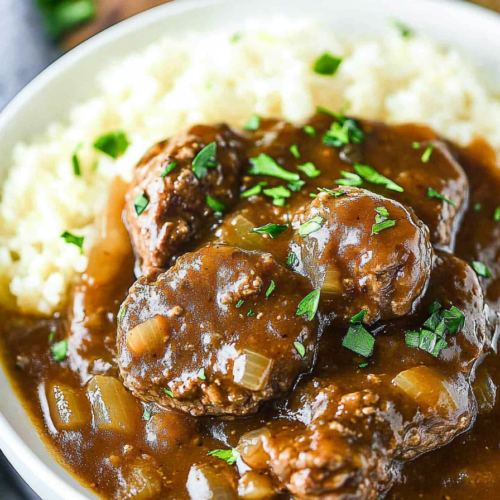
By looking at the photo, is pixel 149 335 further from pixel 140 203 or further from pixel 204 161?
pixel 204 161

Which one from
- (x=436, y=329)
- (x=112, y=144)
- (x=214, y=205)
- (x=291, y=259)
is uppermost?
(x=112, y=144)

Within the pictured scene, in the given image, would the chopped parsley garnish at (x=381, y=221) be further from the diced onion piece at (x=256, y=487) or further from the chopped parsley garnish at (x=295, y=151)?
the diced onion piece at (x=256, y=487)

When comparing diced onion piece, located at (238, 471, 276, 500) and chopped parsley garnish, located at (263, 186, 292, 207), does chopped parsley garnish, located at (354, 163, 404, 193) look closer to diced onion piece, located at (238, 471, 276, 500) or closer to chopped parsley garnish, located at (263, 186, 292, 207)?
chopped parsley garnish, located at (263, 186, 292, 207)

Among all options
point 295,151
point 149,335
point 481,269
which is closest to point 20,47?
point 295,151

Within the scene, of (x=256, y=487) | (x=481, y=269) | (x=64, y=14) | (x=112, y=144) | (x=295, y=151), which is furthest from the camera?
(x=64, y=14)

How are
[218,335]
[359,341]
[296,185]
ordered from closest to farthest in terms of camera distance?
1. [218,335]
2. [359,341]
3. [296,185]
